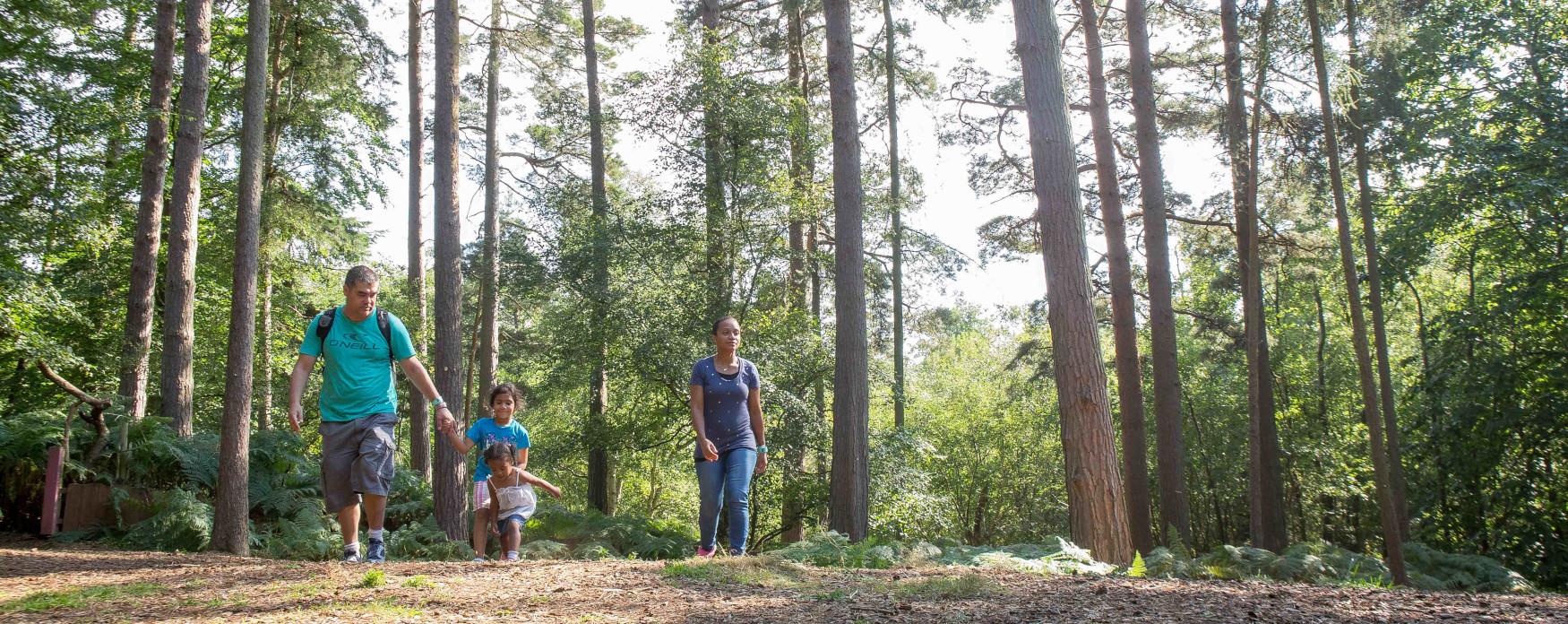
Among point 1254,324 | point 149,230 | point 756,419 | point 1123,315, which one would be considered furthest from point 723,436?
point 1254,324

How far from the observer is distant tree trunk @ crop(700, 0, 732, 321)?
14336 mm

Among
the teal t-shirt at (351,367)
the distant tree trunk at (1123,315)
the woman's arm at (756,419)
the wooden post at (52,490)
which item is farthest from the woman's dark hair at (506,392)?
the distant tree trunk at (1123,315)

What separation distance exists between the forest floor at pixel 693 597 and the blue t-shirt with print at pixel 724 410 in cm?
117

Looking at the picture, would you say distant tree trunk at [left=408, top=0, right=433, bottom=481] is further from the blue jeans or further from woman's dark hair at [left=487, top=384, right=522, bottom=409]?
the blue jeans

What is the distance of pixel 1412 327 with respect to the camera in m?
31.8

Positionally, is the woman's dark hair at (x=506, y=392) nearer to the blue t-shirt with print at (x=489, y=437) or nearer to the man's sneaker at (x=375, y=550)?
the blue t-shirt with print at (x=489, y=437)

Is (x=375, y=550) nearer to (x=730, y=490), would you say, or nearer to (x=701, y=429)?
(x=701, y=429)

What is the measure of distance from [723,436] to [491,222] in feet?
46.8

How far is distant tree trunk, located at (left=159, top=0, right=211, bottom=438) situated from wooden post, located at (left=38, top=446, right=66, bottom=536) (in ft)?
6.54

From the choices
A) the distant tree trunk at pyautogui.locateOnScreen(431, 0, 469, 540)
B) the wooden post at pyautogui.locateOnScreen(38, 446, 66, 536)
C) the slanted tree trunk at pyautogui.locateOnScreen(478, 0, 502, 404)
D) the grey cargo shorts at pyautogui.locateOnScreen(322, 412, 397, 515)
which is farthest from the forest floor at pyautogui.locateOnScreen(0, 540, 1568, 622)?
the slanted tree trunk at pyautogui.locateOnScreen(478, 0, 502, 404)

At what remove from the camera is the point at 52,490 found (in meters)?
8.66

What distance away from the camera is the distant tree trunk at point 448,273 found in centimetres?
1176

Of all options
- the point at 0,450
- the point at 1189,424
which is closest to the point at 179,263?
the point at 0,450

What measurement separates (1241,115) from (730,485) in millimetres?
12040
